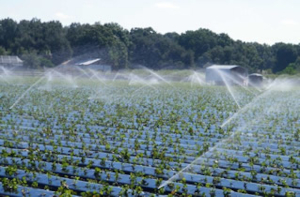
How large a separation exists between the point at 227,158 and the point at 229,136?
3057mm

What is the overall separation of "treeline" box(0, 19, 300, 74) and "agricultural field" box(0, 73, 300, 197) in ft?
165

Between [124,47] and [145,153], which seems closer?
[145,153]

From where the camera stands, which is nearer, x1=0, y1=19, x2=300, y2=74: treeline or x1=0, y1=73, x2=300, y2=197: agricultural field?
x1=0, y1=73, x2=300, y2=197: agricultural field

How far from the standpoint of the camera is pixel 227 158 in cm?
981

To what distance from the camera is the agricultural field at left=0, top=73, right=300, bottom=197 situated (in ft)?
24.7

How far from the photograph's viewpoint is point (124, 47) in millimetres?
70500

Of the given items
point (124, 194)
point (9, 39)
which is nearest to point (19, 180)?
point (124, 194)

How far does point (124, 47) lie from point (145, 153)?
6145 centimetres

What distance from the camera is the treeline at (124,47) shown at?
224 ft

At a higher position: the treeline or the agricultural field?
the treeline

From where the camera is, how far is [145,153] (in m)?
9.99

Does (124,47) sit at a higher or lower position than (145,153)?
higher

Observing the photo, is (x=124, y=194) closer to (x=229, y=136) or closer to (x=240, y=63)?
(x=229, y=136)

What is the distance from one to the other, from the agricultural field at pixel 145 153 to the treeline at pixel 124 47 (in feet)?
165
